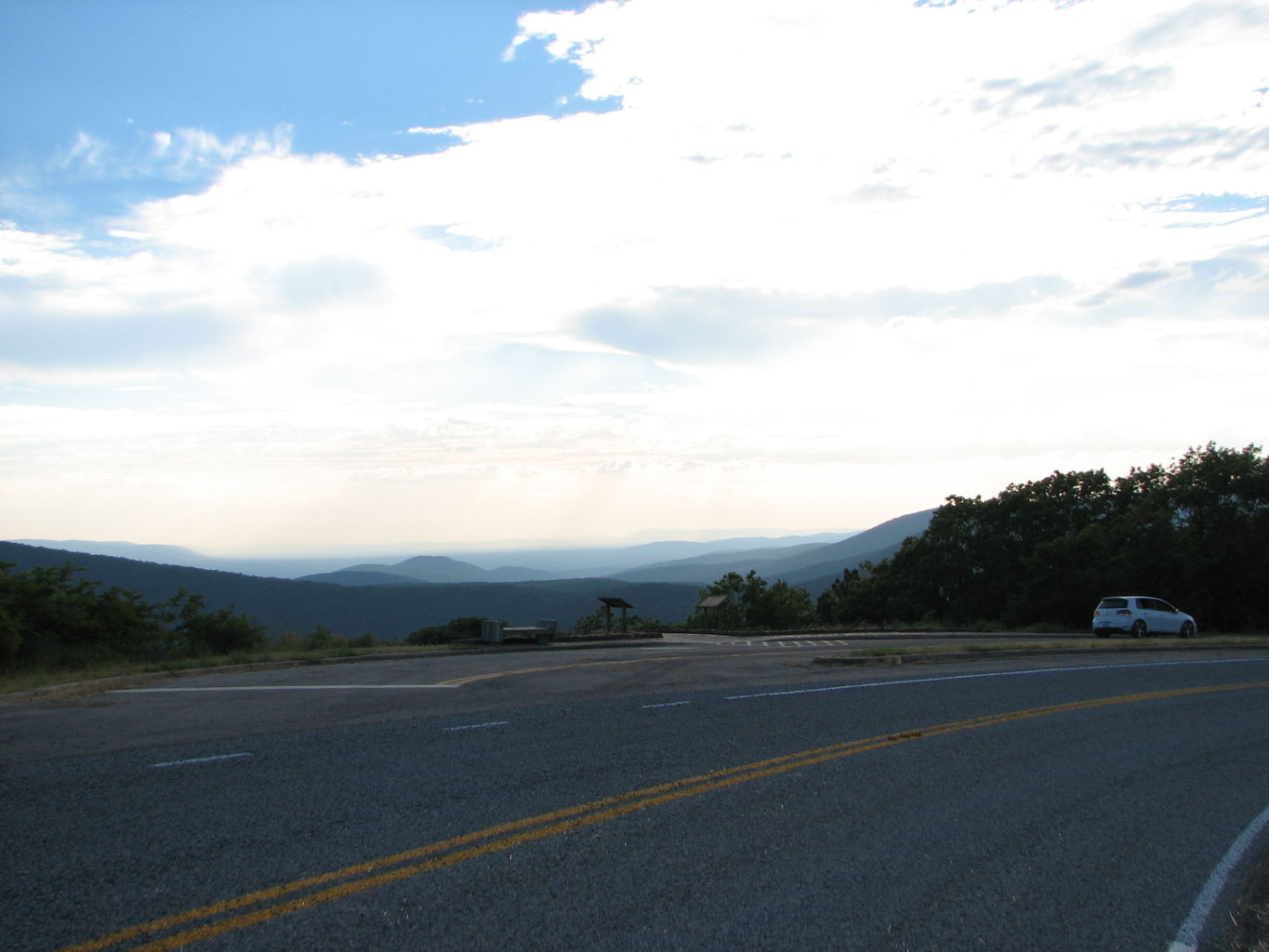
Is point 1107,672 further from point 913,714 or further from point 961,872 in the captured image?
point 961,872

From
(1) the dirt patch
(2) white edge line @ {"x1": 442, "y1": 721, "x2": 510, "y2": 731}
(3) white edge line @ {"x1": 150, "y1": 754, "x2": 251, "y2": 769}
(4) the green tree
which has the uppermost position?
(3) white edge line @ {"x1": 150, "y1": 754, "x2": 251, "y2": 769}

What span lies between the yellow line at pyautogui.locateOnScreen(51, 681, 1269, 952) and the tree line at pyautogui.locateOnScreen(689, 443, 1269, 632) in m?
38.0

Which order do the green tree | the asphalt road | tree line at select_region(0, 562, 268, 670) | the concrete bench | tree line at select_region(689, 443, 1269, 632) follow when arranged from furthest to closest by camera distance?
the green tree, tree line at select_region(689, 443, 1269, 632), the concrete bench, tree line at select_region(0, 562, 268, 670), the asphalt road

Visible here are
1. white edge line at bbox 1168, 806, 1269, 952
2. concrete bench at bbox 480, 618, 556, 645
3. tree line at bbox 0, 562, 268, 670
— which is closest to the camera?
white edge line at bbox 1168, 806, 1269, 952

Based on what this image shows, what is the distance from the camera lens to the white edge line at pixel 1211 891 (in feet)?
16.8

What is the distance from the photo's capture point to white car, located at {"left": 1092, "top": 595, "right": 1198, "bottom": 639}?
105ft

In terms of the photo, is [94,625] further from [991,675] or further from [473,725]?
[991,675]

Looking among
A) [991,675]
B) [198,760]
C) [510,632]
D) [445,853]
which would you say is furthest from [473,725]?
[510,632]

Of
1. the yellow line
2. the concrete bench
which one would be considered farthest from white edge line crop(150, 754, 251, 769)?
the concrete bench

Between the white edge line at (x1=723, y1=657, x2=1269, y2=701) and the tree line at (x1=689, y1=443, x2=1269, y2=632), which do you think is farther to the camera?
the tree line at (x1=689, y1=443, x2=1269, y2=632)

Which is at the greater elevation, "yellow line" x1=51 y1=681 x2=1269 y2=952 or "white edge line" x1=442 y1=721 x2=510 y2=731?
"white edge line" x1=442 y1=721 x2=510 y2=731

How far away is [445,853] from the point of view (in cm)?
600

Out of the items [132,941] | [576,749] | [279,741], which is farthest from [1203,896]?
[279,741]

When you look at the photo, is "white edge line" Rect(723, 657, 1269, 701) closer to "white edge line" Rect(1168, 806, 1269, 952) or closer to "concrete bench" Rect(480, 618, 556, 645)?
"white edge line" Rect(1168, 806, 1269, 952)
